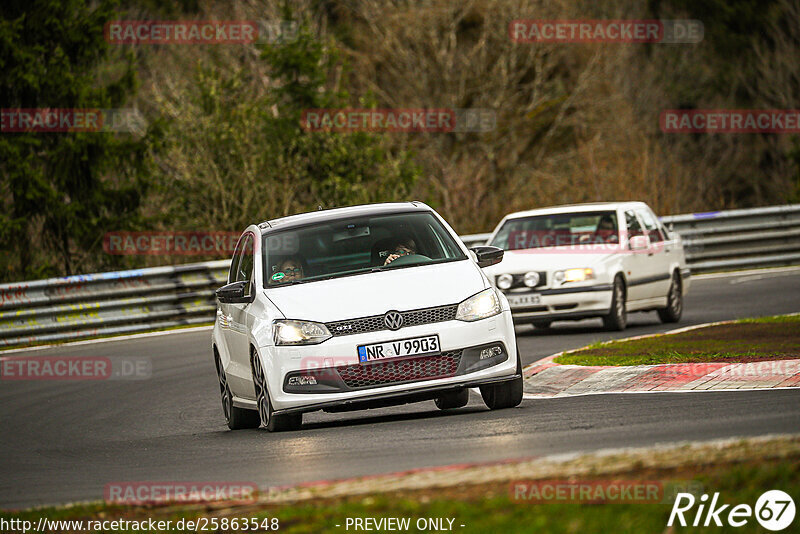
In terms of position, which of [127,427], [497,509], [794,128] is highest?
[497,509]

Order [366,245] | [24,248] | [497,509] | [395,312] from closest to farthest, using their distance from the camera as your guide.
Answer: [497,509] → [395,312] → [366,245] → [24,248]

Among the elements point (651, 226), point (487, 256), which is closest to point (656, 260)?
point (651, 226)

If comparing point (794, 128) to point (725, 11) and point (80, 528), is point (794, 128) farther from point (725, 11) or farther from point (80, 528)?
point (80, 528)

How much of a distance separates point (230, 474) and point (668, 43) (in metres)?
51.3

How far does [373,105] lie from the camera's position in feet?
110

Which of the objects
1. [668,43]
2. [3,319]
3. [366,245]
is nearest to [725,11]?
[668,43]

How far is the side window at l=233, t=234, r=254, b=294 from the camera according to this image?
11719 millimetres

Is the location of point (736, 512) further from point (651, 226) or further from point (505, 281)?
point (651, 226)

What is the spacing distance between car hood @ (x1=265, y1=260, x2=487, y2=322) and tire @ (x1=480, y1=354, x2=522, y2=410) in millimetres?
780

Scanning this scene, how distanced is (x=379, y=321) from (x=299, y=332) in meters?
0.60

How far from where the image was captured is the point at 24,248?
29.1m

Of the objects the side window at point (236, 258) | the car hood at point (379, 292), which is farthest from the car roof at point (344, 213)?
the car hood at point (379, 292)

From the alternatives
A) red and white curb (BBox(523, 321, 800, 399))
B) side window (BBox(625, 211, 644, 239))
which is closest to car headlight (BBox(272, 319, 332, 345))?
red and white curb (BBox(523, 321, 800, 399))

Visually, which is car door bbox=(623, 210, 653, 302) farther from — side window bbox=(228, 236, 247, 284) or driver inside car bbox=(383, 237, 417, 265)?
driver inside car bbox=(383, 237, 417, 265)
